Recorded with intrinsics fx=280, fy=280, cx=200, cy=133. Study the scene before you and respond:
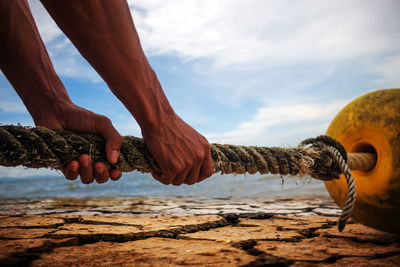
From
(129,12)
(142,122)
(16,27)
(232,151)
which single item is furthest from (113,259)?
(16,27)

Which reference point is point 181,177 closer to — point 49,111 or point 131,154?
point 131,154

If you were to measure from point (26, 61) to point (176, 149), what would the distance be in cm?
93

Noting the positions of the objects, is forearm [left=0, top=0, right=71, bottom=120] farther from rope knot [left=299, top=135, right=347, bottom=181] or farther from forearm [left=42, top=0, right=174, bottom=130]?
rope knot [left=299, top=135, right=347, bottom=181]

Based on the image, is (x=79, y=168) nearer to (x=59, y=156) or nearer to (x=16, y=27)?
(x=59, y=156)

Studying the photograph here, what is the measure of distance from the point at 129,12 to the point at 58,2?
9.6 inches

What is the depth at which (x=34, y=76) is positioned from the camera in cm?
146

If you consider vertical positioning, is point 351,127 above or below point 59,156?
above

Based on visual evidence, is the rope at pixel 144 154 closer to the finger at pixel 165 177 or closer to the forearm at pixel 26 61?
the finger at pixel 165 177

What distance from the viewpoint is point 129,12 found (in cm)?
107

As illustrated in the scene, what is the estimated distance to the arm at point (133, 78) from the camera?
983 mm

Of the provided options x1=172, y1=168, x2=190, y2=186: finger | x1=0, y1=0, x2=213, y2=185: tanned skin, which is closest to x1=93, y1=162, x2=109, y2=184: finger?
x1=0, y1=0, x2=213, y2=185: tanned skin

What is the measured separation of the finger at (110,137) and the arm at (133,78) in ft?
0.40

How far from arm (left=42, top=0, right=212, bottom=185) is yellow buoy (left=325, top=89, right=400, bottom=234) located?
1.05 metres

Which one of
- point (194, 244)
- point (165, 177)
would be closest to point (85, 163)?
point (165, 177)
